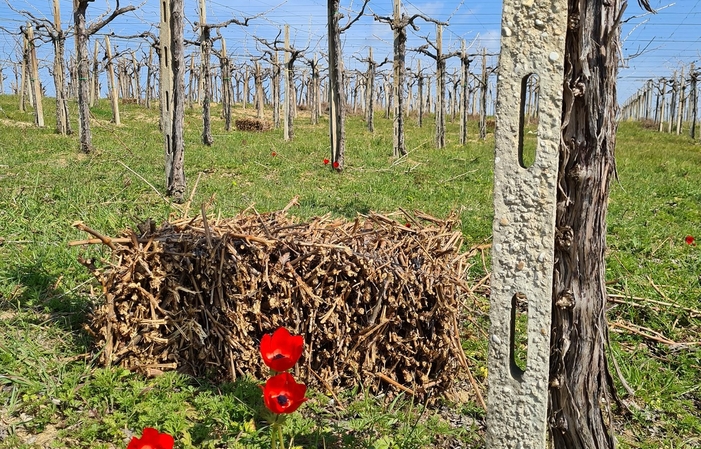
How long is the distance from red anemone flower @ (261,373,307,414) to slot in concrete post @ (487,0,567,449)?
0.73 meters

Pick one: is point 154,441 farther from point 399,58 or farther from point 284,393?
point 399,58

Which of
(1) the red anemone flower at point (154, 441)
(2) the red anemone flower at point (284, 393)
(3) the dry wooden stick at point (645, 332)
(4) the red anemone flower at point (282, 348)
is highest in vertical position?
(4) the red anemone flower at point (282, 348)

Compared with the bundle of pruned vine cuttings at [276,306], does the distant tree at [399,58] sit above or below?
above

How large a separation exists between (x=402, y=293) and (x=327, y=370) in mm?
616

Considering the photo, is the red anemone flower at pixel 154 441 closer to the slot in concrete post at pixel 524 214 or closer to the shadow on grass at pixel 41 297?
the slot in concrete post at pixel 524 214

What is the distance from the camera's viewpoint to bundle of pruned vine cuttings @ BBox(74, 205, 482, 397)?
2.90 meters

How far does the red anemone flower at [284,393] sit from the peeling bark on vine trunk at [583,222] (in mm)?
1053

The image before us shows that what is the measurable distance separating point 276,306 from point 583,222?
164 centimetres

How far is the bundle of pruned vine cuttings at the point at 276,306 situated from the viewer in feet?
9.52

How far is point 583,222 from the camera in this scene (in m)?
2.00

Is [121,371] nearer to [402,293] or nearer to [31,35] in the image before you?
[402,293]

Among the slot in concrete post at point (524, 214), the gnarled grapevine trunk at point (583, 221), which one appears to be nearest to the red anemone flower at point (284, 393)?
the slot in concrete post at point (524, 214)

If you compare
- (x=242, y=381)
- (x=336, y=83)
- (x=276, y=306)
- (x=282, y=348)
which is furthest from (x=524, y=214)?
(x=336, y=83)

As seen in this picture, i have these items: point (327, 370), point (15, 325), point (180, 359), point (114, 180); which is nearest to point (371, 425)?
point (327, 370)
